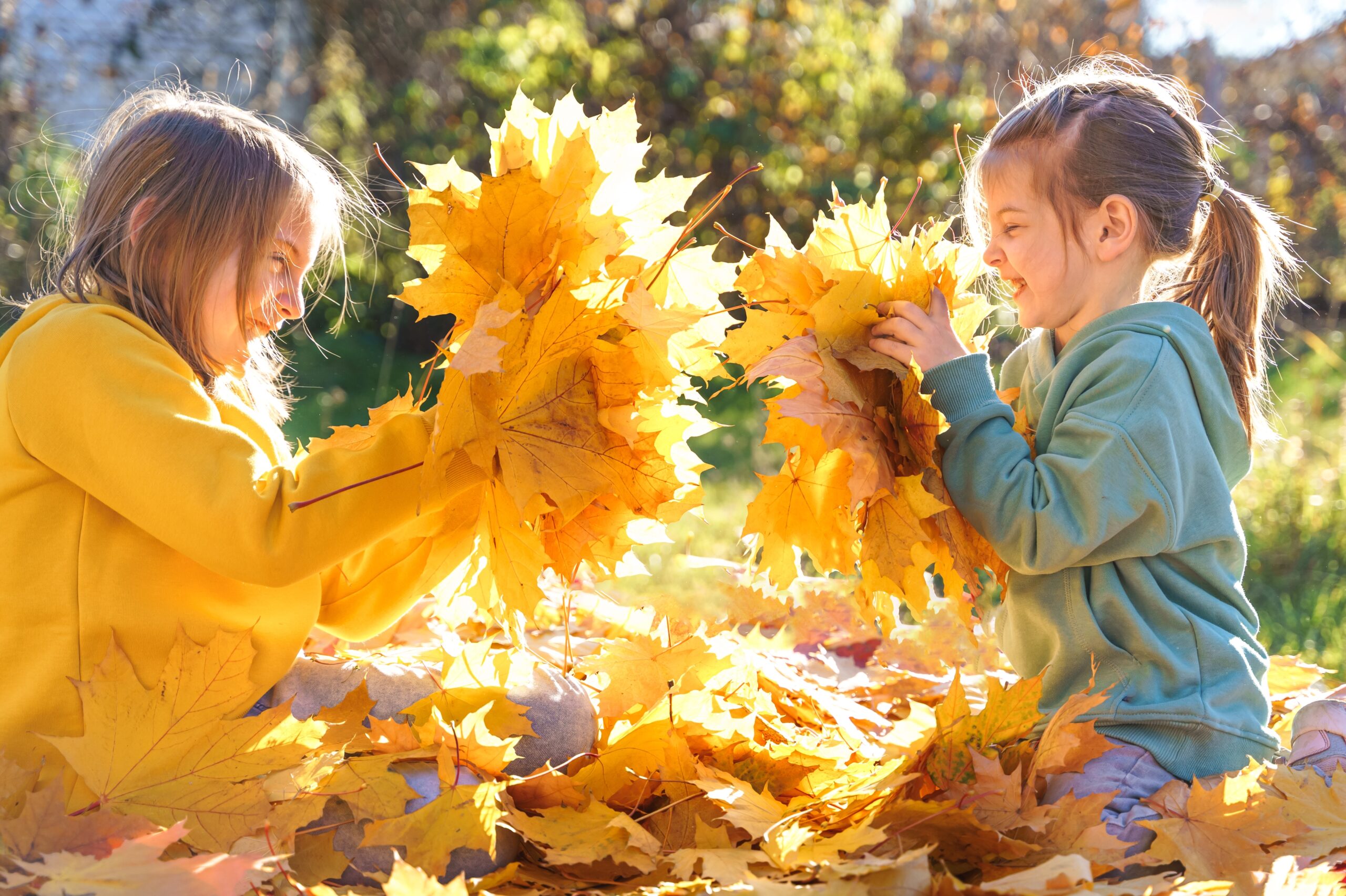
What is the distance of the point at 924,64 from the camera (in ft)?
25.3

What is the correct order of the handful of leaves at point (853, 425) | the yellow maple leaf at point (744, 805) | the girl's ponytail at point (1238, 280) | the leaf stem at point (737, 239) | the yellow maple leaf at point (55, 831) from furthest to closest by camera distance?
the girl's ponytail at point (1238, 280)
the handful of leaves at point (853, 425)
the yellow maple leaf at point (744, 805)
the leaf stem at point (737, 239)
the yellow maple leaf at point (55, 831)

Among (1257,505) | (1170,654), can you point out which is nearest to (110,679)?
(1170,654)

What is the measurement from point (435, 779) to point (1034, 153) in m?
1.51

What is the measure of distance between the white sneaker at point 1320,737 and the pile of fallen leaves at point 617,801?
0.58 ft

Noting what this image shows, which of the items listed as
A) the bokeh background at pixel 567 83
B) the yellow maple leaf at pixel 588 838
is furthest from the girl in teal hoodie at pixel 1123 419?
the bokeh background at pixel 567 83

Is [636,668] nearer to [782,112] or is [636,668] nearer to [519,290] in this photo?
[519,290]

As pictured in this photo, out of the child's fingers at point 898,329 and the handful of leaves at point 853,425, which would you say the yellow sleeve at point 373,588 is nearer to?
the handful of leaves at point 853,425

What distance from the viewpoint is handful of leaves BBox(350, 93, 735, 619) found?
1.49 meters

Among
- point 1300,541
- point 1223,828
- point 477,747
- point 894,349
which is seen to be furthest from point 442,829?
point 1300,541

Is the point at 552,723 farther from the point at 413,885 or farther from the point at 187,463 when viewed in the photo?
the point at 187,463

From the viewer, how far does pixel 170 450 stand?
1.48 m

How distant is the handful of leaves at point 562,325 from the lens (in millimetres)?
1490

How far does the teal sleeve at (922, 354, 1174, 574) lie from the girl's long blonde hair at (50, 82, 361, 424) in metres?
1.11

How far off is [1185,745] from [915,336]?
82 cm
